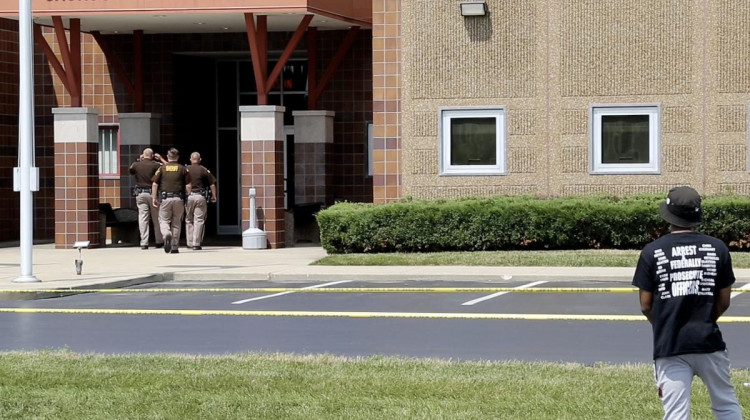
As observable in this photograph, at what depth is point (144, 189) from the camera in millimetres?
26234

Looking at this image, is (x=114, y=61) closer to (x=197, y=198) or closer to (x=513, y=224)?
(x=197, y=198)

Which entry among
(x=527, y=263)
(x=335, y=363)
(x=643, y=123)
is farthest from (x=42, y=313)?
(x=643, y=123)

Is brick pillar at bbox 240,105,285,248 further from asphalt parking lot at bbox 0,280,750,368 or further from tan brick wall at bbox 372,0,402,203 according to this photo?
asphalt parking lot at bbox 0,280,750,368

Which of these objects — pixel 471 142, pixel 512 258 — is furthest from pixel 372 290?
pixel 471 142

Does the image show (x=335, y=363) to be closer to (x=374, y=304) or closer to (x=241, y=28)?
(x=374, y=304)

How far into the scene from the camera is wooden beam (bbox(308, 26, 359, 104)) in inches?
1104

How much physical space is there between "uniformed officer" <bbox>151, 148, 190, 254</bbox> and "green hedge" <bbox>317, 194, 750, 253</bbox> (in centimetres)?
307

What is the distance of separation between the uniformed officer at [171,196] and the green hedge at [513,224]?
3.07 meters

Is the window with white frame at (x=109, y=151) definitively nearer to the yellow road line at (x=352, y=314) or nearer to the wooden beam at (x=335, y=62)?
the wooden beam at (x=335, y=62)

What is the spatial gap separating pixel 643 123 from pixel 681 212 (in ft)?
58.5

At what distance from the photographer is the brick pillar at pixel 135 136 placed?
29828mm

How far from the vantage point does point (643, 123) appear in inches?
970

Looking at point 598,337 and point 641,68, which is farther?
point 641,68

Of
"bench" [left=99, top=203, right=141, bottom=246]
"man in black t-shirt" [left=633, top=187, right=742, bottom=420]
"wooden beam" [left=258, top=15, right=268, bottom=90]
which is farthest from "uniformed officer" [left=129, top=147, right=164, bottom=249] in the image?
"man in black t-shirt" [left=633, top=187, right=742, bottom=420]
